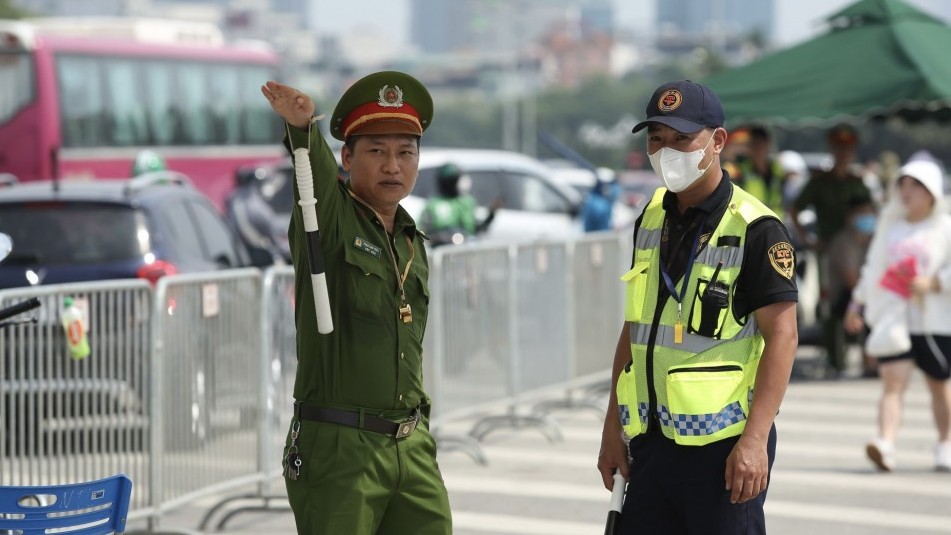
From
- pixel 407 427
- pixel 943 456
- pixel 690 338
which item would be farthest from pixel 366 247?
pixel 943 456

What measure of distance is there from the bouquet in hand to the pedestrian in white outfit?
0.7 inches

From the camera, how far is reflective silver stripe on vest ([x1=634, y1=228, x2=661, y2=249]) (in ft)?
15.5

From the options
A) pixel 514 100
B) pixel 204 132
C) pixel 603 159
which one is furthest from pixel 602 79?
pixel 204 132

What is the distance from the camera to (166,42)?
25.4m

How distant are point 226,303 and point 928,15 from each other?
8204mm

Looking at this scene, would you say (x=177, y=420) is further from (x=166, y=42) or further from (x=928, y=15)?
(x=166, y=42)

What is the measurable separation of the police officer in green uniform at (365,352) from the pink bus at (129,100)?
54.1 feet

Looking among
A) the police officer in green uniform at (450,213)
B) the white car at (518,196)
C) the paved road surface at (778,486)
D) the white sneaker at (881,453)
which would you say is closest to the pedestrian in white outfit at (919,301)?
the white sneaker at (881,453)

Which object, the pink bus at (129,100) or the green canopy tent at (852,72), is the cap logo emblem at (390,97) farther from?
the pink bus at (129,100)

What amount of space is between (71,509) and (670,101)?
190cm

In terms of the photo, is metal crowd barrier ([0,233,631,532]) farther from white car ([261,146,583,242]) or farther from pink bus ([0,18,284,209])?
pink bus ([0,18,284,209])

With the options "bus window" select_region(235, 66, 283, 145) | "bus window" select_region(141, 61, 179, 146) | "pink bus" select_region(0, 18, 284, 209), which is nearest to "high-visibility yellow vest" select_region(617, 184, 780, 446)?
"pink bus" select_region(0, 18, 284, 209)

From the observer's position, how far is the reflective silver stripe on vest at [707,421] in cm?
452

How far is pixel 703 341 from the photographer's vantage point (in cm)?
454
